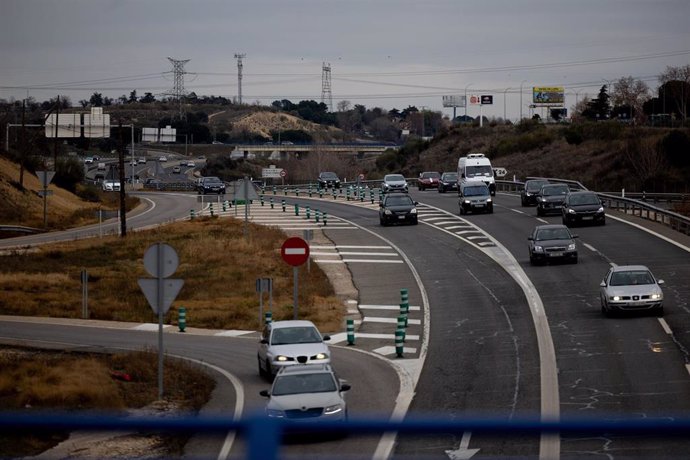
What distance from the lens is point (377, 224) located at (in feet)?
210

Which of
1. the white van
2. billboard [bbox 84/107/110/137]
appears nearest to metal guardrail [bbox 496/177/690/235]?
the white van

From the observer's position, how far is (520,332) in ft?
98.2

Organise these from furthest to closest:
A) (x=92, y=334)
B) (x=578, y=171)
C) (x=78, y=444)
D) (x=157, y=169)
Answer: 1. (x=157, y=169)
2. (x=578, y=171)
3. (x=92, y=334)
4. (x=78, y=444)

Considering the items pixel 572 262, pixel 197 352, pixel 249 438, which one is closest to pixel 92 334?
pixel 197 352

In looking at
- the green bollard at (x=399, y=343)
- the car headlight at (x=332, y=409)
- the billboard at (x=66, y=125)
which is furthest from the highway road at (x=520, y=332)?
the billboard at (x=66, y=125)

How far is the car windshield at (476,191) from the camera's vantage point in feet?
214

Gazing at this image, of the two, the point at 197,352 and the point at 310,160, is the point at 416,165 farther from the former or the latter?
the point at 197,352

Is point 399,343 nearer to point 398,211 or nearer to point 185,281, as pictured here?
point 185,281

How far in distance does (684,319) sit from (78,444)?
19760mm

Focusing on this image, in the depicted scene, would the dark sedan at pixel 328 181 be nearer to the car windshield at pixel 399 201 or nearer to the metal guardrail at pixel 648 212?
the metal guardrail at pixel 648 212

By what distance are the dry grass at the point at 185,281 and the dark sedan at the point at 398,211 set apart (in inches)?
254

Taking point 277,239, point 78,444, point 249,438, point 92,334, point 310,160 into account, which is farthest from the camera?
point 310,160

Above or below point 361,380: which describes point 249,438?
above

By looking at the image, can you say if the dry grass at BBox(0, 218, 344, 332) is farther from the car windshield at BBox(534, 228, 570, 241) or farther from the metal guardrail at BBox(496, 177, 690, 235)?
the metal guardrail at BBox(496, 177, 690, 235)
